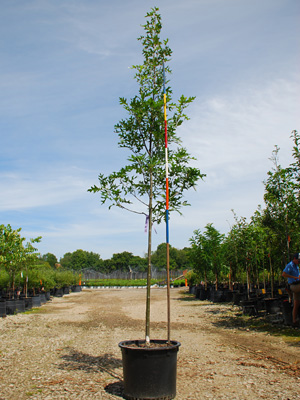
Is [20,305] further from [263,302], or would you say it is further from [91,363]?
[91,363]

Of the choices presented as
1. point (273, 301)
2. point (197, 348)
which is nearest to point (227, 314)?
point (273, 301)

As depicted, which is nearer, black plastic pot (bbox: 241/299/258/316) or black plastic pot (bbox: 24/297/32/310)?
black plastic pot (bbox: 241/299/258/316)

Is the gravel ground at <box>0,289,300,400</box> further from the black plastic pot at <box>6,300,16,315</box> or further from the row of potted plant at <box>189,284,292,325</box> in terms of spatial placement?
the black plastic pot at <box>6,300,16,315</box>

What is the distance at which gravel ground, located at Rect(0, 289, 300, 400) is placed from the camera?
15.7ft

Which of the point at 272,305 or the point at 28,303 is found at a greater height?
the point at 272,305

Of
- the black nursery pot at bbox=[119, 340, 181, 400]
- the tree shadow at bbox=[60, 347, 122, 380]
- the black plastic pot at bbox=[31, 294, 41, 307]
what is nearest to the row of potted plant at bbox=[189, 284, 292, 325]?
the tree shadow at bbox=[60, 347, 122, 380]

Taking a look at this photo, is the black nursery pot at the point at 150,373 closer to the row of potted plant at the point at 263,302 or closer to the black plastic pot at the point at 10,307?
the row of potted plant at the point at 263,302

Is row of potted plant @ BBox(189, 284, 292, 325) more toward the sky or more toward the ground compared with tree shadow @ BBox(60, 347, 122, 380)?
more toward the sky

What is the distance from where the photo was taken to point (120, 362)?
254 inches

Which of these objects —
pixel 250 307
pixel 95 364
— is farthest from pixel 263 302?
pixel 95 364

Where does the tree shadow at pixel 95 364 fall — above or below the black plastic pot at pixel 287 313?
below

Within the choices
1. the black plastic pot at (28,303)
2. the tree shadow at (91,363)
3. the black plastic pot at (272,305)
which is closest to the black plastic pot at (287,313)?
the black plastic pot at (272,305)

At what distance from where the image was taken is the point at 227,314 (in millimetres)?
13305

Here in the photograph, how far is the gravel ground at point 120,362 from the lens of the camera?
479cm
